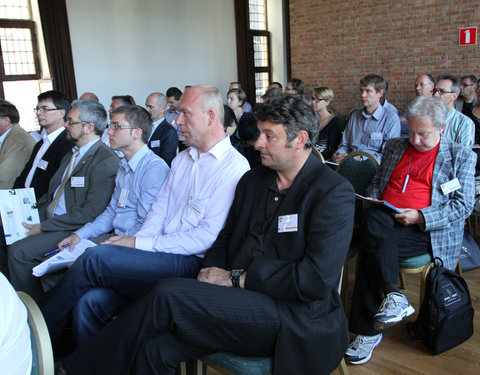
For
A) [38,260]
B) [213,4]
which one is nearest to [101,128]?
[38,260]

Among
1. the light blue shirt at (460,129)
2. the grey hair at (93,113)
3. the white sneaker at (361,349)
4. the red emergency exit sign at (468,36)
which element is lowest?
the white sneaker at (361,349)

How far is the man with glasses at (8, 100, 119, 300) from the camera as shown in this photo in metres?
2.72

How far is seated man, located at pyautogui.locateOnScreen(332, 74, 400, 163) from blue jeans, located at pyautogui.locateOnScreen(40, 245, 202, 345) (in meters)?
2.94

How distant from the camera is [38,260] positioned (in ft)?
8.95

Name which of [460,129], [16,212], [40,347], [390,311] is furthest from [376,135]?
[40,347]

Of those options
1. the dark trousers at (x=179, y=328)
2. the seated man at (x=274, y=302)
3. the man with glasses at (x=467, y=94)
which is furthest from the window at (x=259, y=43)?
the dark trousers at (x=179, y=328)

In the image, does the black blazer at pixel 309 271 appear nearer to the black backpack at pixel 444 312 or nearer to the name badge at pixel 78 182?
the black backpack at pixel 444 312

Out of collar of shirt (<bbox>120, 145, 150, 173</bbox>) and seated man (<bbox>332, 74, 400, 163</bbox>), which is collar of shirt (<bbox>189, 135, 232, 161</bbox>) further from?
seated man (<bbox>332, 74, 400, 163</bbox>)

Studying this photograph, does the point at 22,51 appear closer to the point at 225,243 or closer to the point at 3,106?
the point at 3,106

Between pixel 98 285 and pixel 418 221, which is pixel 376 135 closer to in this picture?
pixel 418 221

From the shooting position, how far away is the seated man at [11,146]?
12.7ft

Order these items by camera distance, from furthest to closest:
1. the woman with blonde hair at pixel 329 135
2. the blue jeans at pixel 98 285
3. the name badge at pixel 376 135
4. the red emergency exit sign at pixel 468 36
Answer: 1. the red emergency exit sign at pixel 468 36
2. the woman with blonde hair at pixel 329 135
3. the name badge at pixel 376 135
4. the blue jeans at pixel 98 285

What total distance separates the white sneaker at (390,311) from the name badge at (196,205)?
3.30 ft

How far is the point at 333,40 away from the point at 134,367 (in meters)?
7.88
